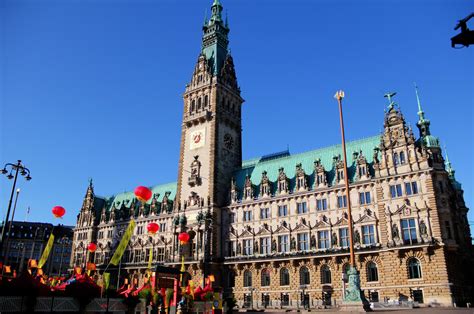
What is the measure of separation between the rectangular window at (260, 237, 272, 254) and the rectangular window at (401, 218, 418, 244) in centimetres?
2141

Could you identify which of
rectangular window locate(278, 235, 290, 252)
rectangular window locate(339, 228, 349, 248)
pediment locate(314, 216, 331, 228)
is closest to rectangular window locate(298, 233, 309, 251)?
rectangular window locate(278, 235, 290, 252)

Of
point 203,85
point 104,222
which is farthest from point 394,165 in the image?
point 104,222

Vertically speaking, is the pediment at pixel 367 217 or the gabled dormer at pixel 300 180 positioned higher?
the gabled dormer at pixel 300 180

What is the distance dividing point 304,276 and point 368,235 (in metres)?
11.6

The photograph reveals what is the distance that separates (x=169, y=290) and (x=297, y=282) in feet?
99.1

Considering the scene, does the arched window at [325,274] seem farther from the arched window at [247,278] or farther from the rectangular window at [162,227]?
the rectangular window at [162,227]

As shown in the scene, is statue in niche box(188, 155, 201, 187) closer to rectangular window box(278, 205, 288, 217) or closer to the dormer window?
rectangular window box(278, 205, 288, 217)

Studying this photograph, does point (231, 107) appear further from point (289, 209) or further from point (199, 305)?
point (199, 305)

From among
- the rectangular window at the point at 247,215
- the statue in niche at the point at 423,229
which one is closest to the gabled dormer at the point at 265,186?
the rectangular window at the point at 247,215

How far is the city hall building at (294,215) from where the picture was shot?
50.1m

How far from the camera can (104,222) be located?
3625 inches

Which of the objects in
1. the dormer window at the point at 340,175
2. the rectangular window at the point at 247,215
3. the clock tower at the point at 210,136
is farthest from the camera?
the clock tower at the point at 210,136

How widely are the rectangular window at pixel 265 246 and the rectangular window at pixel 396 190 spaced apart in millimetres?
21361

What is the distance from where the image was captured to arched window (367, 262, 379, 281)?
172ft
